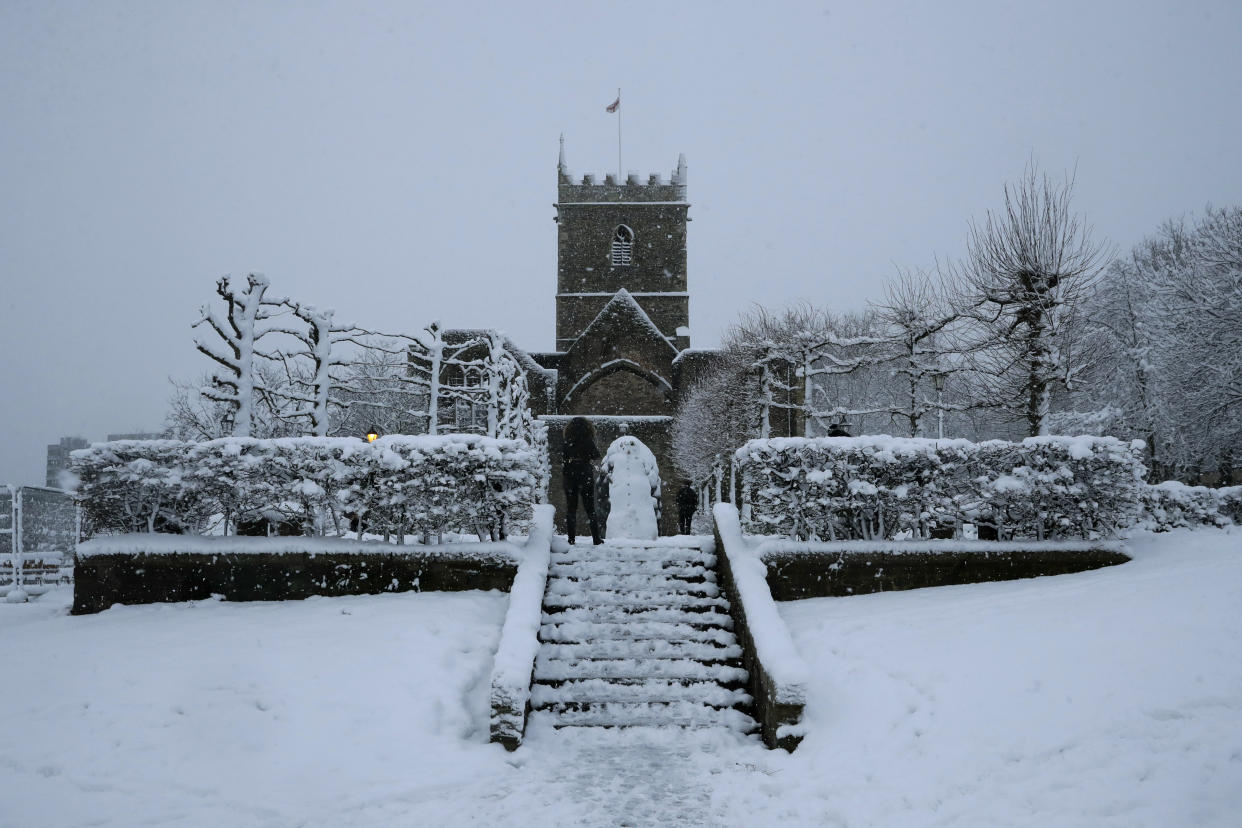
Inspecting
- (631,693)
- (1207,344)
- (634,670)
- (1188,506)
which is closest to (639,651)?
(634,670)

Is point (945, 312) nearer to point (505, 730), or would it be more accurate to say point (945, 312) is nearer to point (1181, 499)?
point (1181, 499)

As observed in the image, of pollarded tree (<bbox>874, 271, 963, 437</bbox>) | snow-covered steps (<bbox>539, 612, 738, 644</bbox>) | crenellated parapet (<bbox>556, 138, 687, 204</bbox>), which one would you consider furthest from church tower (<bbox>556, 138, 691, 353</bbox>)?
snow-covered steps (<bbox>539, 612, 738, 644</bbox>)

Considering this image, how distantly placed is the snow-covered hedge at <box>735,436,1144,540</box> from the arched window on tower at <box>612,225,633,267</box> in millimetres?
35206

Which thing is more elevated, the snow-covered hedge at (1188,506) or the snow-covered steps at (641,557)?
the snow-covered hedge at (1188,506)

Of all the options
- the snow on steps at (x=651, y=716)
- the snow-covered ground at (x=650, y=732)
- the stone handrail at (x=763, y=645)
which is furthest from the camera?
the snow on steps at (x=651, y=716)

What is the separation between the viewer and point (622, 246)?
44.3 meters

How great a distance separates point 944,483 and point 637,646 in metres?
4.24

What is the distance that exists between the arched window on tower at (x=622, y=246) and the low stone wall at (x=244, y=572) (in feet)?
119

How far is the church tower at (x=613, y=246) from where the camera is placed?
43750 millimetres

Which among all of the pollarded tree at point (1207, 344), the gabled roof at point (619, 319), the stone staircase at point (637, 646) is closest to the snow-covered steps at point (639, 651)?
the stone staircase at point (637, 646)

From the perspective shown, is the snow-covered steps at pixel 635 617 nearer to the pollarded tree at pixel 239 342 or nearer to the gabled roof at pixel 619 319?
the pollarded tree at pixel 239 342

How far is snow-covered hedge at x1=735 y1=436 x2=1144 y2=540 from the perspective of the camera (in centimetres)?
947

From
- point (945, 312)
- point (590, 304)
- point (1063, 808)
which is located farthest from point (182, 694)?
point (590, 304)

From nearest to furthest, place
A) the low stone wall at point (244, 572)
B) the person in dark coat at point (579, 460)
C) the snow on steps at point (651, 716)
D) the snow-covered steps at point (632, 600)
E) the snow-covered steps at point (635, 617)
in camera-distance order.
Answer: the snow on steps at point (651, 716) < the snow-covered steps at point (635, 617) < the snow-covered steps at point (632, 600) < the low stone wall at point (244, 572) < the person in dark coat at point (579, 460)
